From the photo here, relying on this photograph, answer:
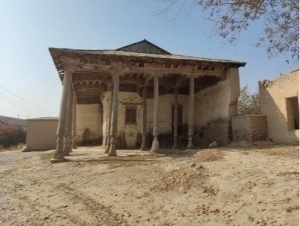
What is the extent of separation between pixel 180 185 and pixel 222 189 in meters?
1.08

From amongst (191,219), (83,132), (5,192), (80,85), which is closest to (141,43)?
(80,85)

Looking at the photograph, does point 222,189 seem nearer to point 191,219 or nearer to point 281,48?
point 191,219

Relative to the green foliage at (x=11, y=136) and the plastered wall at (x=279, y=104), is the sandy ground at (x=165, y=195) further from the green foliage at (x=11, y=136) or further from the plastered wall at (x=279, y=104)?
the green foliage at (x=11, y=136)

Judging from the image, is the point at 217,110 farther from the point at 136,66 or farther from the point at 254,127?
the point at 136,66

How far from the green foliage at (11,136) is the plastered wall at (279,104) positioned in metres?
27.0

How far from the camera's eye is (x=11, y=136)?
30.0 meters

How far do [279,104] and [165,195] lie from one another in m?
8.02

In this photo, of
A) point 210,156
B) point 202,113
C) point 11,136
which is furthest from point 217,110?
point 11,136

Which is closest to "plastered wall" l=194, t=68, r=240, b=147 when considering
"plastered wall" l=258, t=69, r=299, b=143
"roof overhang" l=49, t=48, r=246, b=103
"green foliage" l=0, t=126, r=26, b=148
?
"roof overhang" l=49, t=48, r=246, b=103

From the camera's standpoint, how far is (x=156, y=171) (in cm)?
762

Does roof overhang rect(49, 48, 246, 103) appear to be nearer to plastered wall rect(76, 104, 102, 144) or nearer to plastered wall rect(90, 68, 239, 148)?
plastered wall rect(90, 68, 239, 148)

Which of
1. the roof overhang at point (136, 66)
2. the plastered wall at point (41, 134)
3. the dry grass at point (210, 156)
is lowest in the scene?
the dry grass at point (210, 156)

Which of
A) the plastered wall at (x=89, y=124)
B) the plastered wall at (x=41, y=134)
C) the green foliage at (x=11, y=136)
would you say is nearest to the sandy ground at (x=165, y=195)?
the plastered wall at (x=41, y=134)

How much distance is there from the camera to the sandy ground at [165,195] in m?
4.20
